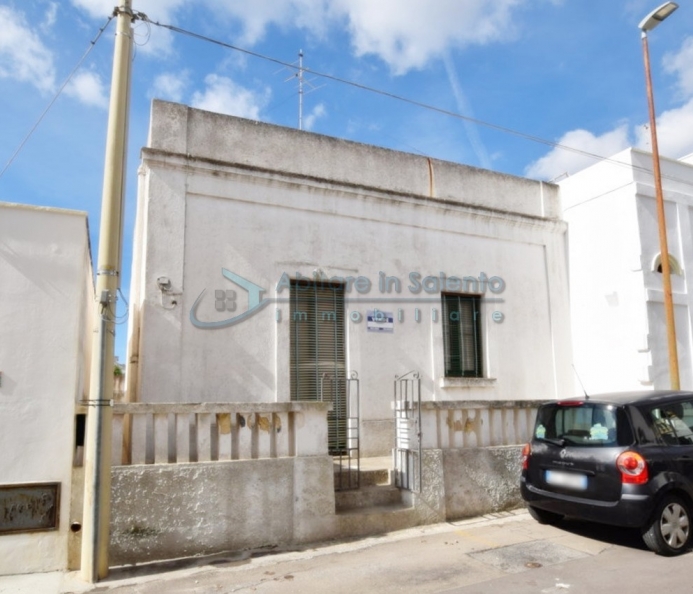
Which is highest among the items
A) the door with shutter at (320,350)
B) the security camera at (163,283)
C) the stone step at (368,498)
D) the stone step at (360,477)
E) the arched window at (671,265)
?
the arched window at (671,265)

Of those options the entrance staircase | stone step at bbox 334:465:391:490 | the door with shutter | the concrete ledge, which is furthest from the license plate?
the door with shutter

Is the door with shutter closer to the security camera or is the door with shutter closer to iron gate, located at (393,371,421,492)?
iron gate, located at (393,371,421,492)

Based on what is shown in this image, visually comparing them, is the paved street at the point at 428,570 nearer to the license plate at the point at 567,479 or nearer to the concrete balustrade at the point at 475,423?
the license plate at the point at 567,479

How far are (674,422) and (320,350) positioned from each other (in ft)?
16.2

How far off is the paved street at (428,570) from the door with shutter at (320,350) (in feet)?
9.36

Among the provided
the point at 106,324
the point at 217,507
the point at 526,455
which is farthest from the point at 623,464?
the point at 106,324

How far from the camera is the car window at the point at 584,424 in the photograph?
19.7ft

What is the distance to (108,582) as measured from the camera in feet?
17.5

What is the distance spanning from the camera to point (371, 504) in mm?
7172

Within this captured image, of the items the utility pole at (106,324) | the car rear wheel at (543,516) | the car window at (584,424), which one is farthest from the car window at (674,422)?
the utility pole at (106,324)

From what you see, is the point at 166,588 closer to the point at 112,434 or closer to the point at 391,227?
the point at 112,434

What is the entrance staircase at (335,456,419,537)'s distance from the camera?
671 cm

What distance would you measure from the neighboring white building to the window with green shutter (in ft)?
7.37

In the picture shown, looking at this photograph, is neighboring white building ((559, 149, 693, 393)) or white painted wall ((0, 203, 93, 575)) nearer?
white painted wall ((0, 203, 93, 575))
